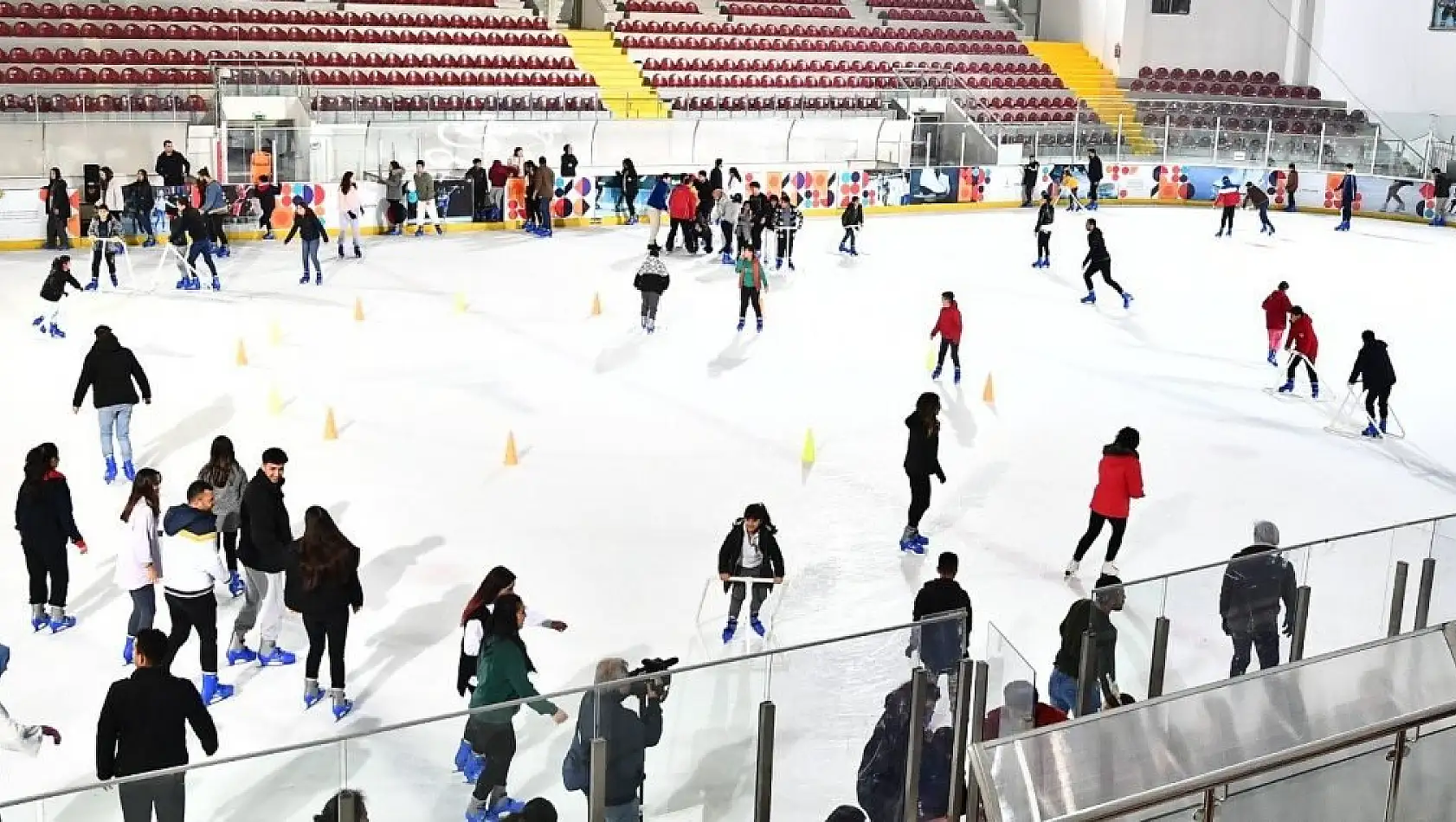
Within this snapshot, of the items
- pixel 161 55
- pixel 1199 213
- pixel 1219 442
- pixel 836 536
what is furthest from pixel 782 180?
pixel 836 536

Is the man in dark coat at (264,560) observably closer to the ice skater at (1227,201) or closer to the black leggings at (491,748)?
the black leggings at (491,748)

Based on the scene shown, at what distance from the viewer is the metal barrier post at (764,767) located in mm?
6391

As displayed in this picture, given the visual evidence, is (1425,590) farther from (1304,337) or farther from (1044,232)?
(1044,232)

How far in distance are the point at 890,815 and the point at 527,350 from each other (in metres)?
11.6

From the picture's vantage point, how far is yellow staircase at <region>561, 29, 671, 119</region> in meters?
34.0

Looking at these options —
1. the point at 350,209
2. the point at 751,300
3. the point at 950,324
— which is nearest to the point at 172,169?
the point at 350,209

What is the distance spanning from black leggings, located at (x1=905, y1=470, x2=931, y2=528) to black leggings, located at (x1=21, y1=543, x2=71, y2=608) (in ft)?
19.5

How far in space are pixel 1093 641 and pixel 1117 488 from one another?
3.07 metres

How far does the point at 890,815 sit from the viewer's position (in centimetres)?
680

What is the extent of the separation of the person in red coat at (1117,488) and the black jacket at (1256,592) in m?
2.48

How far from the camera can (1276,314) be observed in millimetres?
17469

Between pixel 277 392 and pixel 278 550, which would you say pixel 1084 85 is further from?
pixel 278 550

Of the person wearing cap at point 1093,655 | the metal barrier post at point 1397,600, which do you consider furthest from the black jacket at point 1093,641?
the metal barrier post at point 1397,600

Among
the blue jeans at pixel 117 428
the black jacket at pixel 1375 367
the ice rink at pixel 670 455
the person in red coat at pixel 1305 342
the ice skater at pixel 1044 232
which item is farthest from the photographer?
the ice skater at pixel 1044 232
